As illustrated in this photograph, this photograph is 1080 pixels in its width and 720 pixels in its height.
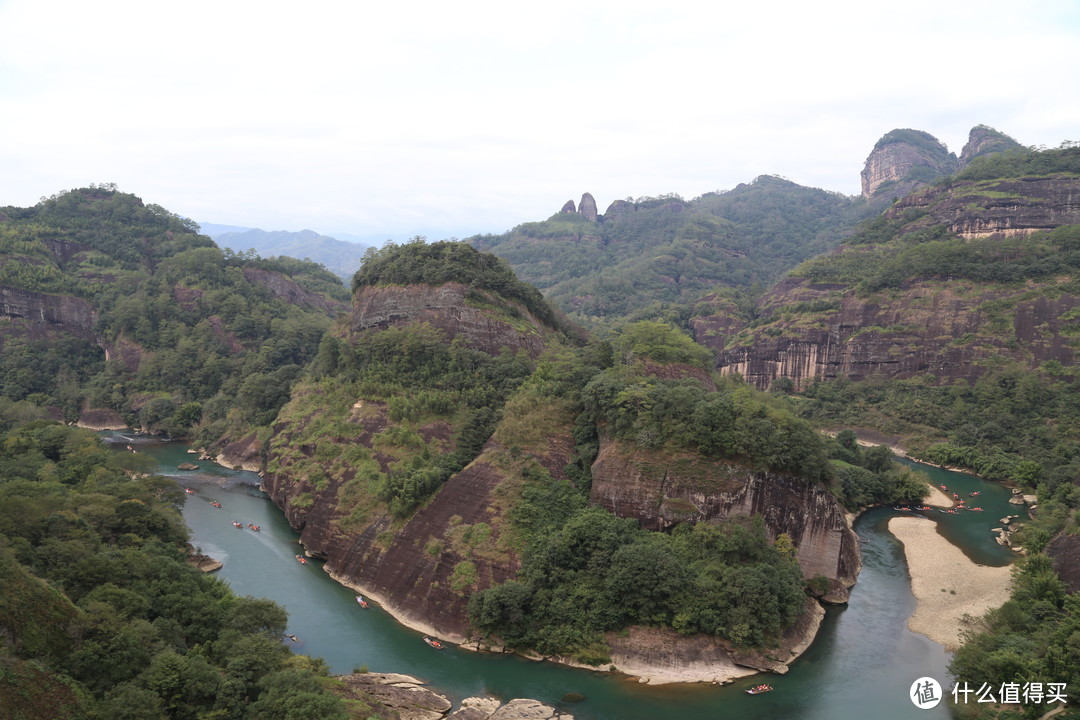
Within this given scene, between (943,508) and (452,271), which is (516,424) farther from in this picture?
(943,508)

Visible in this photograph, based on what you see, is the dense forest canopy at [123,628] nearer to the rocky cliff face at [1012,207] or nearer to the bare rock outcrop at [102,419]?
the bare rock outcrop at [102,419]

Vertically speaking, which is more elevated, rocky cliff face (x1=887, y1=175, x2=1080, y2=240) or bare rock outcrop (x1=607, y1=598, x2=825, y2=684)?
rocky cliff face (x1=887, y1=175, x2=1080, y2=240)

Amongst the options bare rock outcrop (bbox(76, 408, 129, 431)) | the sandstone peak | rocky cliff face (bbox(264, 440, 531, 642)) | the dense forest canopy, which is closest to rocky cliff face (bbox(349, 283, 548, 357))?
rocky cliff face (bbox(264, 440, 531, 642))

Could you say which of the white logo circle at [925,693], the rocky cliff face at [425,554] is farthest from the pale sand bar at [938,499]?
the rocky cliff face at [425,554]

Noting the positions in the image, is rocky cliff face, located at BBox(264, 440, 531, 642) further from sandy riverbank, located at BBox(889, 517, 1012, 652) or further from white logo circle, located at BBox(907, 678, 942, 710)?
sandy riverbank, located at BBox(889, 517, 1012, 652)

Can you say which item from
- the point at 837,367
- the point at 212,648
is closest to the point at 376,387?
the point at 212,648

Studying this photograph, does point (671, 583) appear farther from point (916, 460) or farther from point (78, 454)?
point (916, 460)
